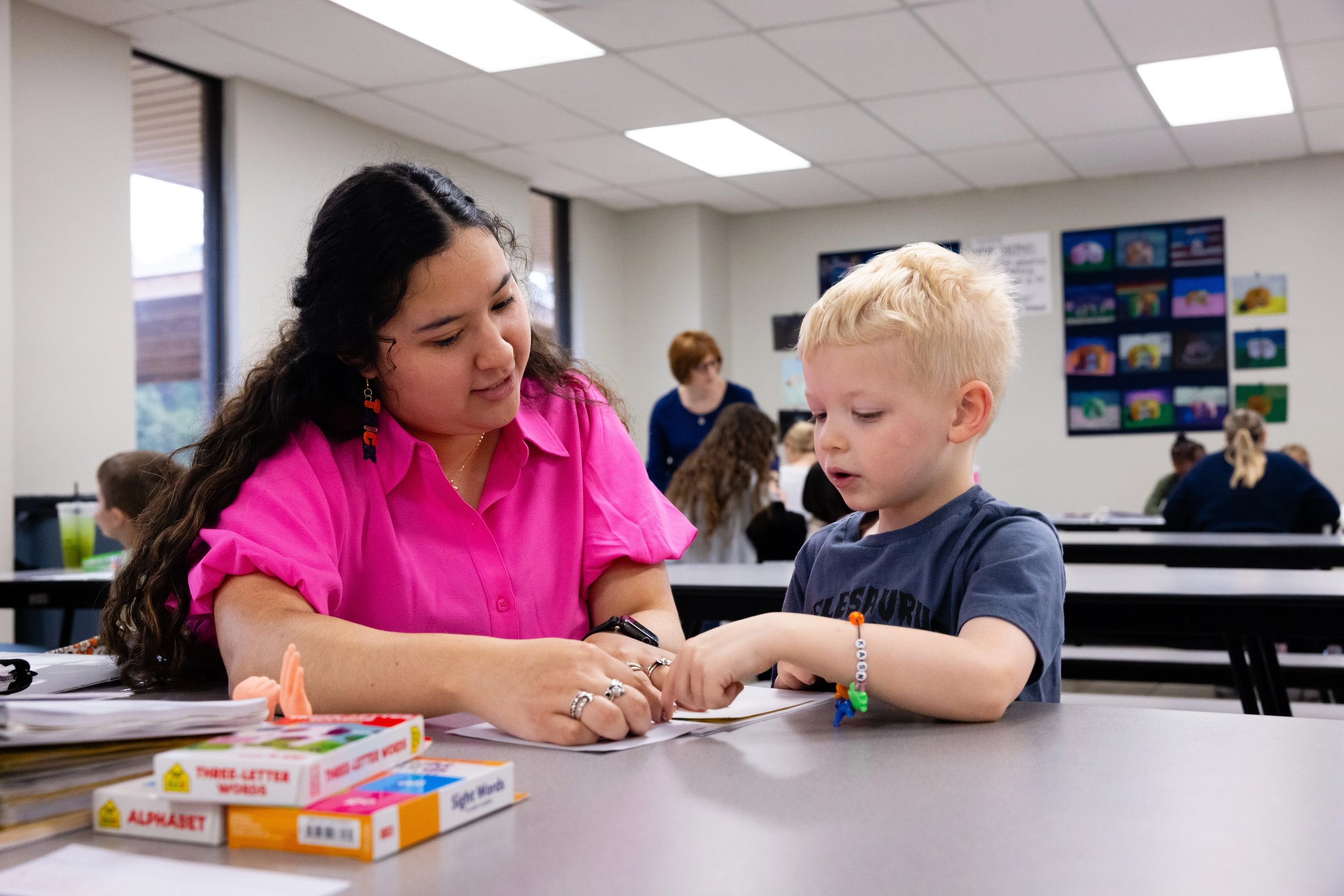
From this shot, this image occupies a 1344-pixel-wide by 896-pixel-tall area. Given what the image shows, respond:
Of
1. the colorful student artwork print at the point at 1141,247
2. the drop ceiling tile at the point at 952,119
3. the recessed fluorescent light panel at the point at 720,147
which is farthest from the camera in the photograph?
the colorful student artwork print at the point at 1141,247

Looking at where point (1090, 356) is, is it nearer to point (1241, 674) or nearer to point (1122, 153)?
point (1122, 153)

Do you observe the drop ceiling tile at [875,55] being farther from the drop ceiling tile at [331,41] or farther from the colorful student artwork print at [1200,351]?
the colorful student artwork print at [1200,351]

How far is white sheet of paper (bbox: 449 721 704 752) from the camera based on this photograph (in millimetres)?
817

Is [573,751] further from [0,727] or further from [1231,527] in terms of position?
[1231,527]

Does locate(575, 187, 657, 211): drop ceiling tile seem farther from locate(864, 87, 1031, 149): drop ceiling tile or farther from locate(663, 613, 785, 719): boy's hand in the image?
locate(663, 613, 785, 719): boy's hand

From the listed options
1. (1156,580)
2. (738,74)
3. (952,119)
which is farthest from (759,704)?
(952,119)

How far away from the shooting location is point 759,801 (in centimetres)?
67

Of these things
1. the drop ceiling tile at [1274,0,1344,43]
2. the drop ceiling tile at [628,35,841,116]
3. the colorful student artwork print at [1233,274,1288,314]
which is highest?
the drop ceiling tile at [1274,0,1344,43]

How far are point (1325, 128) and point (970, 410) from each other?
568 centimetres

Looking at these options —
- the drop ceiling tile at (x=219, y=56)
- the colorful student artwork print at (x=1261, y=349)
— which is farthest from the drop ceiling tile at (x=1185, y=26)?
the drop ceiling tile at (x=219, y=56)

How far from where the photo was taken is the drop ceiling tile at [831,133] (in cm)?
534

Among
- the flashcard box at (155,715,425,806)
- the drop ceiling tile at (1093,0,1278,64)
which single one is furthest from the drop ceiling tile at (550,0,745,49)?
the flashcard box at (155,715,425,806)

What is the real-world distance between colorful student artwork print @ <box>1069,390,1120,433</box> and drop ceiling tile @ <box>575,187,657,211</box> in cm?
279

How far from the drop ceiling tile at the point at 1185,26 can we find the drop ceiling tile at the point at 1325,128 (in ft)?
3.78
